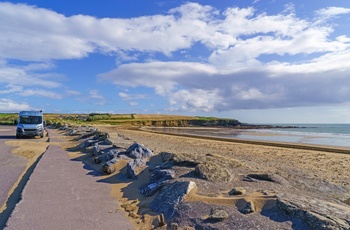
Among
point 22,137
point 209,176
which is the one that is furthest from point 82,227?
point 22,137

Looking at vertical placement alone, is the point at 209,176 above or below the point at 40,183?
above

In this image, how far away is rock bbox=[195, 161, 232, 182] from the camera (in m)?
7.54

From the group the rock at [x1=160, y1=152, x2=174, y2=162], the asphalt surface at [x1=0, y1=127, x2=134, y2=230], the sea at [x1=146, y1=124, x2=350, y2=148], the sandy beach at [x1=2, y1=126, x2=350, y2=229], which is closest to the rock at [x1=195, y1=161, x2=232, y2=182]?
the sandy beach at [x1=2, y1=126, x2=350, y2=229]

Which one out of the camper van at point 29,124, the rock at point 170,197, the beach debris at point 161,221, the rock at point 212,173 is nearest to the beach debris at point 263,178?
the rock at point 212,173

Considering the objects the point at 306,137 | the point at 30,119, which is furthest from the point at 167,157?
the point at 306,137

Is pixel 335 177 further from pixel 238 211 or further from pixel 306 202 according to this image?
pixel 238 211

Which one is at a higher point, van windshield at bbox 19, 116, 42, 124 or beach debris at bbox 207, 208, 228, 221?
van windshield at bbox 19, 116, 42, 124

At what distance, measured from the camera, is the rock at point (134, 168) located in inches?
366

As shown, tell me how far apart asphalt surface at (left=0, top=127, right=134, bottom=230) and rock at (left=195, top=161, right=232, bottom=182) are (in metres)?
2.35

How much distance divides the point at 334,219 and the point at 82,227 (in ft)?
14.5

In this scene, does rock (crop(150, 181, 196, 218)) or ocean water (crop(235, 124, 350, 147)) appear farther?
ocean water (crop(235, 124, 350, 147))

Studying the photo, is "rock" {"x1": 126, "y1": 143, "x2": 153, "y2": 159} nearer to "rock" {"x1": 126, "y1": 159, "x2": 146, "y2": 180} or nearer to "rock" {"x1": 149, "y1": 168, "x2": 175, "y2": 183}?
"rock" {"x1": 126, "y1": 159, "x2": 146, "y2": 180}

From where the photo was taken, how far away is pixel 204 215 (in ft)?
18.0

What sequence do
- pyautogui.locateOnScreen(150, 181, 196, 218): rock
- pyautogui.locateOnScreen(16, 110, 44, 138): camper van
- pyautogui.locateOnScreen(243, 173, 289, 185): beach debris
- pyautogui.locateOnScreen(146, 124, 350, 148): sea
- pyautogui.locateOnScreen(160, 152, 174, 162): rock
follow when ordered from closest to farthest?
pyautogui.locateOnScreen(150, 181, 196, 218): rock < pyautogui.locateOnScreen(243, 173, 289, 185): beach debris < pyautogui.locateOnScreen(160, 152, 174, 162): rock < pyautogui.locateOnScreen(16, 110, 44, 138): camper van < pyautogui.locateOnScreen(146, 124, 350, 148): sea
